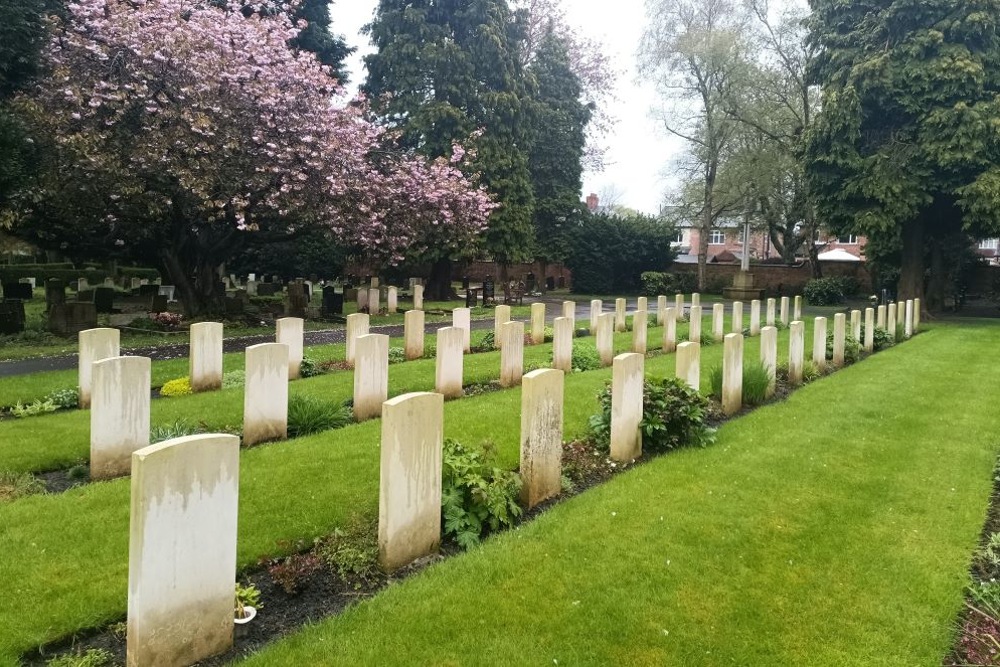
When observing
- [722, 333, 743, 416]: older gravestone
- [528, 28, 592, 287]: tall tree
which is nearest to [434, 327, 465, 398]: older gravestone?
[722, 333, 743, 416]: older gravestone

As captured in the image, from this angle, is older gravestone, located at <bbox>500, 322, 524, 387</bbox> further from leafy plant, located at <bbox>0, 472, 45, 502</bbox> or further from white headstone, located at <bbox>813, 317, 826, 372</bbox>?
leafy plant, located at <bbox>0, 472, 45, 502</bbox>

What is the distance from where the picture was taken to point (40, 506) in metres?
5.29

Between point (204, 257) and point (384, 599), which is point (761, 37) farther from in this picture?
point (384, 599)

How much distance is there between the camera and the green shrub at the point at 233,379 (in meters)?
9.94

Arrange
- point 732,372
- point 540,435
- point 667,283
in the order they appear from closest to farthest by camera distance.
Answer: point 540,435
point 732,372
point 667,283

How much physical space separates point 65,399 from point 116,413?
3249 mm

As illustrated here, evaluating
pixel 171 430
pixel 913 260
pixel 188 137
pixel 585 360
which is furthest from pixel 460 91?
pixel 171 430

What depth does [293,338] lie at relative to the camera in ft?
35.4

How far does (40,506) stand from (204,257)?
14972 millimetres

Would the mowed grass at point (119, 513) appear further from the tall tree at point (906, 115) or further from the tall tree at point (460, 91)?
the tall tree at point (460, 91)

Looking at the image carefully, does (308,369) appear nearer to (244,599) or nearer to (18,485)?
(18,485)

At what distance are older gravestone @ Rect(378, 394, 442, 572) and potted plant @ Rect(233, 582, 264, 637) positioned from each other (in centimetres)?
79

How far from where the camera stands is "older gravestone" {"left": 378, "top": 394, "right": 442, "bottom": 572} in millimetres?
4402

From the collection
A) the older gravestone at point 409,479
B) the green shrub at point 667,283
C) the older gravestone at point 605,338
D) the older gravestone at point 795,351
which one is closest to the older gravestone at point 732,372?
the older gravestone at point 795,351
